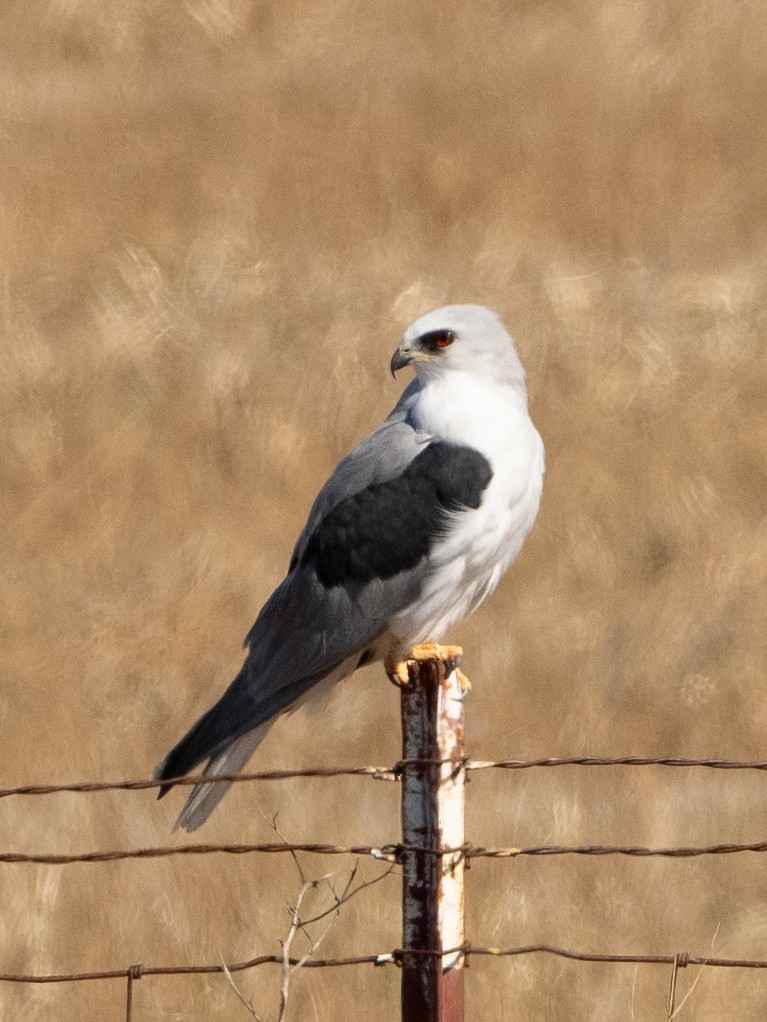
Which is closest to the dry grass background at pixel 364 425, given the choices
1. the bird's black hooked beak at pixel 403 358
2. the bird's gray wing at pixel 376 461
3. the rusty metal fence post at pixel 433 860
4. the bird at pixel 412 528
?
the bird at pixel 412 528

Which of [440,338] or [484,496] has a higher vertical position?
[440,338]

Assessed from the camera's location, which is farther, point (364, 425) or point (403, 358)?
point (364, 425)

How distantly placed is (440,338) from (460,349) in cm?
7

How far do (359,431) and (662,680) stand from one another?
7.08 ft

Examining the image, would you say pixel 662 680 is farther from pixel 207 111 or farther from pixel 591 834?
pixel 207 111

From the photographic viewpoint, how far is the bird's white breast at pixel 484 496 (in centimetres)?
554

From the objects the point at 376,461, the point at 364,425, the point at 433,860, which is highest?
the point at 364,425

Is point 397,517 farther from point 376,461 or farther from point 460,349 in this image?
point 460,349

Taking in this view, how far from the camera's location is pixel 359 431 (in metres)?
11.0

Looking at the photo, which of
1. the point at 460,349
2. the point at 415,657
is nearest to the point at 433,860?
the point at 415,657

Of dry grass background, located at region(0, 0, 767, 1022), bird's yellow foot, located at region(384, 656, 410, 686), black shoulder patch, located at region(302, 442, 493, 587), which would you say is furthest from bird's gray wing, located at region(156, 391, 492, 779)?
dry grass background, located at region(0, 0, 767, 1022)

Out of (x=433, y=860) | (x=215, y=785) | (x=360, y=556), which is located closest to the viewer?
(x=433, y=860)

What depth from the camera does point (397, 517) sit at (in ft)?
18.7

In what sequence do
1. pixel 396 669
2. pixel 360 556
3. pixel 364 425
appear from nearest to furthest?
pixel 360 556
pixel 396 669
pixel 364 425
